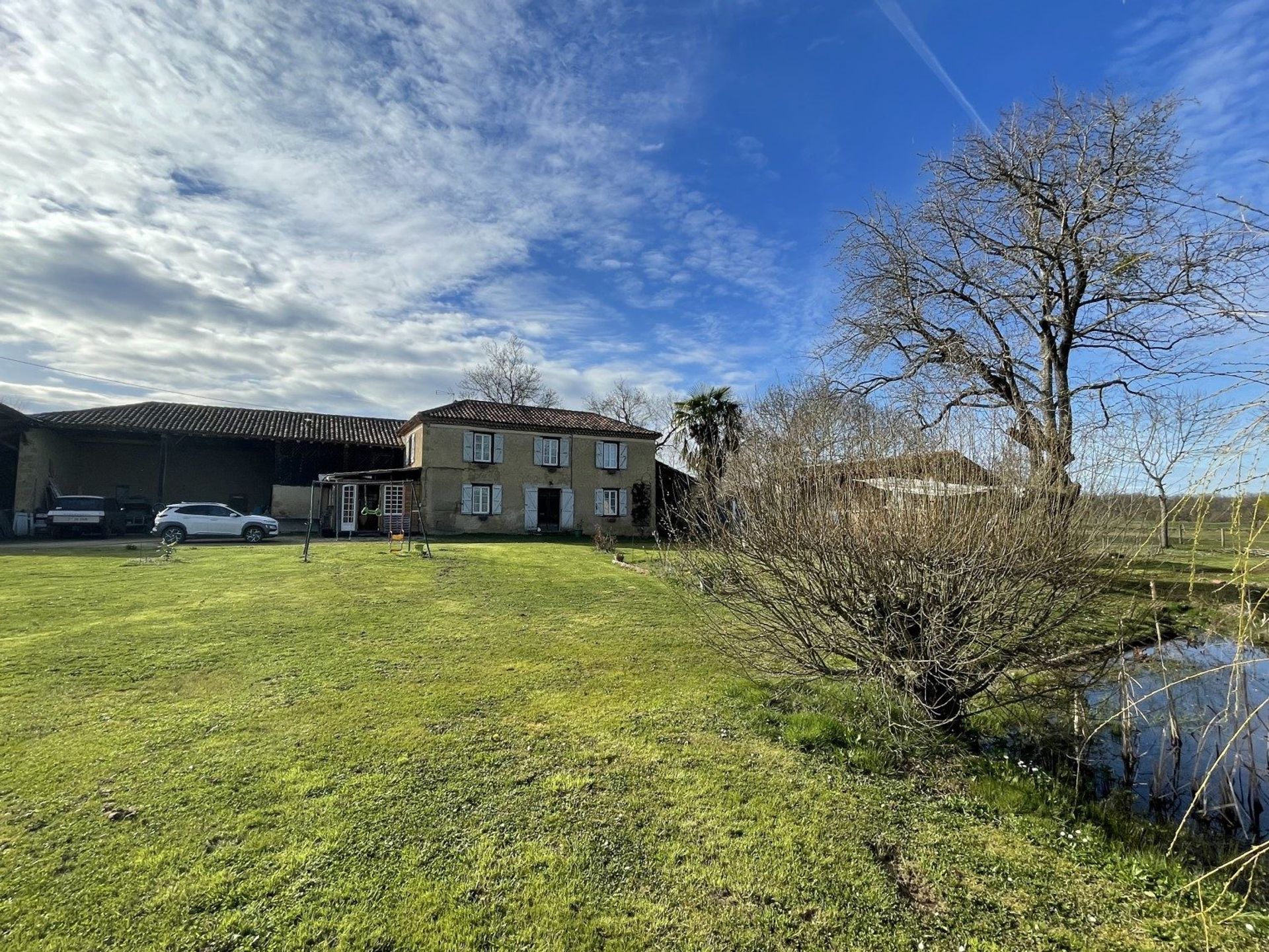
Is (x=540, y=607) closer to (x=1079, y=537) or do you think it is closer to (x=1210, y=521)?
(x=1079, y=537)

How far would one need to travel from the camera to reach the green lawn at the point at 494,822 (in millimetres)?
2961

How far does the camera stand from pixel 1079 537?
4.89 m

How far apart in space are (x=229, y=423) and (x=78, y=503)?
6771 millimetres

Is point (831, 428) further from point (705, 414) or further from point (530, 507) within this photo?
point (530, 507)

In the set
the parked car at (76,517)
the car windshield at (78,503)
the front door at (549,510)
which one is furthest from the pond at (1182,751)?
the car windshield at (78,503)

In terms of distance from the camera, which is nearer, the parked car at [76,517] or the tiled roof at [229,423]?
the parked car at [76,517]

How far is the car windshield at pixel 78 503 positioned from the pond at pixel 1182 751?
31267mm

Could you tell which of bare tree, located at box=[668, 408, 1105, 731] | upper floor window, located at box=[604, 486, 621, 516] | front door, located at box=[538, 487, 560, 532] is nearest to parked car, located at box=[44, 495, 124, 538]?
front door, located at box=[538, 487, 560, 532]

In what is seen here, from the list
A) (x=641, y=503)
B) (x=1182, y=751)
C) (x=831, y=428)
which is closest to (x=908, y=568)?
(x=831, y=428)

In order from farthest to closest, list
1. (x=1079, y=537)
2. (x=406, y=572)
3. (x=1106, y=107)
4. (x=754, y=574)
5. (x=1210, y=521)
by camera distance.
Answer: (x=406, y=572) < (x=1106, y=107) < (x=754, y=574) < (x=1079, y=537) < (x=1210, y=521)

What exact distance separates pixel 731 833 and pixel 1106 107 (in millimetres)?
17060

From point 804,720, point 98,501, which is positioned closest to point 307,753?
point 804,720

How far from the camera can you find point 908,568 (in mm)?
4574

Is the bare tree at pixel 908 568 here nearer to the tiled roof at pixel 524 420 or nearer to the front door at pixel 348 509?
the tiled roof at pixel 524 420
